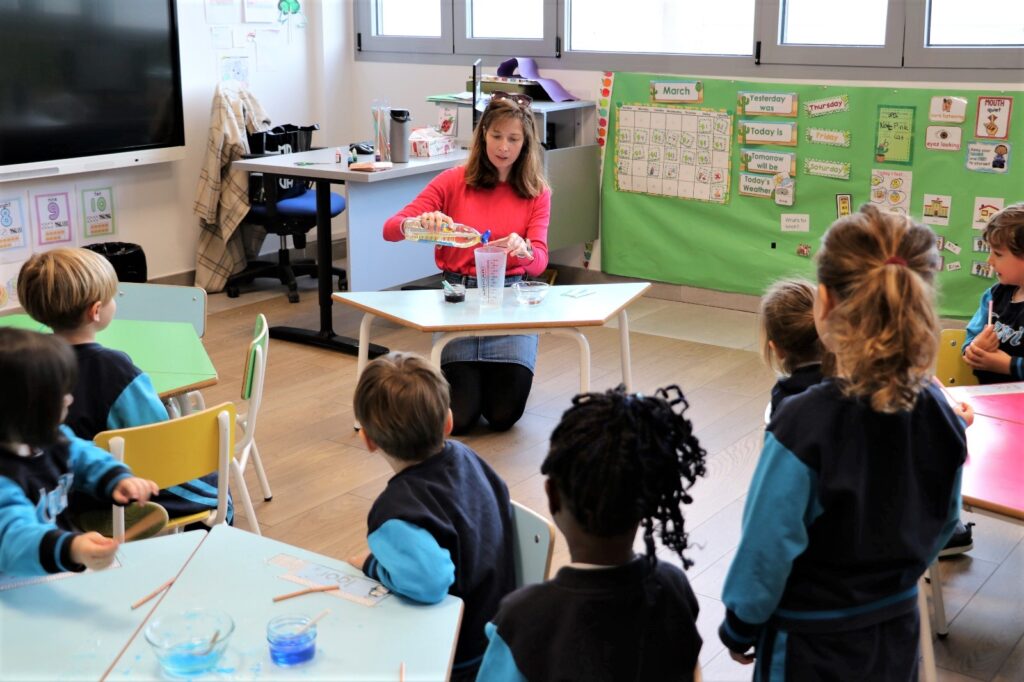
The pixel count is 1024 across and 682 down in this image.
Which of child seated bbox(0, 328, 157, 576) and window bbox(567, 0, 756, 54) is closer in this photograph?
child seated bbox(0, 328, 157, 576)

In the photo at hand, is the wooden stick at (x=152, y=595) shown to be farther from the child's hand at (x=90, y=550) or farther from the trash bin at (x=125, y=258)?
the trash bin at (x=125, y=258)

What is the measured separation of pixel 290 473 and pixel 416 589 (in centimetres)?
214

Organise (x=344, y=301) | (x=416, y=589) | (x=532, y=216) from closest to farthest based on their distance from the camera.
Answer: (x=416, y=589) < (x=344, y=301) < (x=532, y=216)

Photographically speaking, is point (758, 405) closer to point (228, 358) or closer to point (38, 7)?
point (228, 358)

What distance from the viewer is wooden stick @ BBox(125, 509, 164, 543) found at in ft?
7.27

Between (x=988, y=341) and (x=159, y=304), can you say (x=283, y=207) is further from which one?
(x=988, y=341)

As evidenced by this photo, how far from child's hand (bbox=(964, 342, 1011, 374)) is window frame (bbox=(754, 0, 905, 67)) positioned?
2.65 m

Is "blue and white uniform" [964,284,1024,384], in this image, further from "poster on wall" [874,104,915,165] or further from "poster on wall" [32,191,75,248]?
"poster on wall" [32,191,75,248]

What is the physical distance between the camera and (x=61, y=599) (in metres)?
1.69

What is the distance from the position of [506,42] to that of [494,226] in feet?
8.36

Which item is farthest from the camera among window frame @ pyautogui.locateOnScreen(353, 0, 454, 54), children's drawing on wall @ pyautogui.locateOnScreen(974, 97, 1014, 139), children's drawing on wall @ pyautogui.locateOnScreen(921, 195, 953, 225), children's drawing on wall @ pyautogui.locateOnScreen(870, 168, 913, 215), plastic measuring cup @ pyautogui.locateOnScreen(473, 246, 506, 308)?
window frame @ pyautogui.locateOnScreen(353, 0, 454, 54)

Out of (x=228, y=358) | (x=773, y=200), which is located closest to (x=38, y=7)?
(x=228, y=358)

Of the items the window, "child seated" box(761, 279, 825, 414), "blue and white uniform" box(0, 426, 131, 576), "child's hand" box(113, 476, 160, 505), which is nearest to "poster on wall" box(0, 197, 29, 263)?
the window

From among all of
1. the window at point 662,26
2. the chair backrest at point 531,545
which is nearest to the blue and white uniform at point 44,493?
the chair backrest at point 531,545
